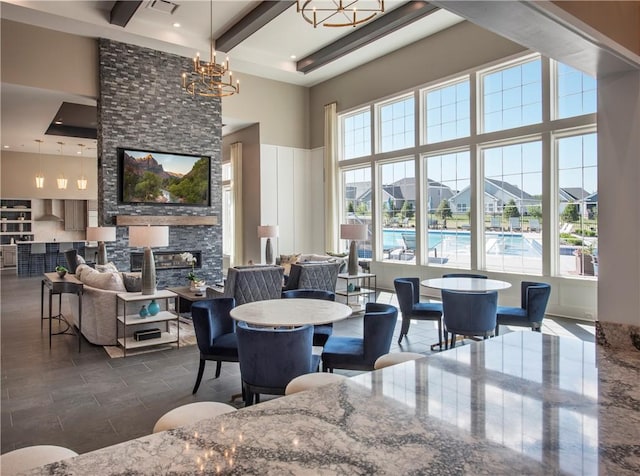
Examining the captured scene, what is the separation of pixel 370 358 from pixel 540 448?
234 centimetres

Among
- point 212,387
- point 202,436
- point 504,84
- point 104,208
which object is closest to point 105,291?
point 212,387

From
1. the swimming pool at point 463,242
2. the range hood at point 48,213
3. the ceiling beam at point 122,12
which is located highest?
the ceiling beam at point 122,12

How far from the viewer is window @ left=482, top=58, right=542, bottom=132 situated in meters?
7.03

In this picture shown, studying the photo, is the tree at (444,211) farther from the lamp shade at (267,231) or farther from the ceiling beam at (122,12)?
the ceiling beam at (122,12)

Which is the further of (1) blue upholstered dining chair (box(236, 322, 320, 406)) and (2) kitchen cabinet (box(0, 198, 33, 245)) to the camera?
(2) kitchen cabinet (box(0, 198, 33, 245))

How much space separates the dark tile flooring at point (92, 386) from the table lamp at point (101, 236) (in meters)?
1.96

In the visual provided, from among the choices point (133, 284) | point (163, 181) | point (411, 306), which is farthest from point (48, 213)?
point (411, 306)

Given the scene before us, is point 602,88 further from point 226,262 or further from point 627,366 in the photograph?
point 226,262

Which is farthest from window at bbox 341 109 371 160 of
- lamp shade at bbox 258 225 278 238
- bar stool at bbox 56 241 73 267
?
bar stool at bbox 56 241 73 267

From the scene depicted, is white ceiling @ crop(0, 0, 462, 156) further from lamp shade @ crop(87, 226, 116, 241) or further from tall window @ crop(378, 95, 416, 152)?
lamp shade @ crop(87, 226, 116, 241)

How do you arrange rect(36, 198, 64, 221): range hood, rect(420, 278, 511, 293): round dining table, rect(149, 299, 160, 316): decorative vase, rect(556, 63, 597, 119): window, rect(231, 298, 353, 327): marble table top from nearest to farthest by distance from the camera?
1. rect(231, 298, 353, 327): marble table top
2. rect(420, 278, 511, 293): round dining table
3. rect(149, 299, 160, 316): decorative vase
4. rect(556, 63, 597, 119): window
5. rect(36, 198, 64, 221): range hood

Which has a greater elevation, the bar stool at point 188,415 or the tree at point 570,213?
the tree at point 570,213

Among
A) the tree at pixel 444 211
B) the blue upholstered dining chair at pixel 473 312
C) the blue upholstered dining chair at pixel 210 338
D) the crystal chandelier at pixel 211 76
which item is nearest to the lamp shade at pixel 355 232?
the tree at pixel 444 211

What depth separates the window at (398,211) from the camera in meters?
Result: 9.19
